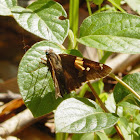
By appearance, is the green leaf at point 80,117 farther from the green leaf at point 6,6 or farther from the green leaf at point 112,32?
the green leaf at point 6,6

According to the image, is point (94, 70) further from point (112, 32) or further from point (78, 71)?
point (112, 32)

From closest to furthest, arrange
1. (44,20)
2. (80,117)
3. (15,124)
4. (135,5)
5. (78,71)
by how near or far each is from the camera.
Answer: (80,117)
(44,20)
(78,71)
(135,5)
(15,124)

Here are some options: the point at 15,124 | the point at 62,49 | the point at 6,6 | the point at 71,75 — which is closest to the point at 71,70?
the point at 71,75

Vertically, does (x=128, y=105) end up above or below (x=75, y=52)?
below

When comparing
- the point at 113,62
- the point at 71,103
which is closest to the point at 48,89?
the point at 71,103

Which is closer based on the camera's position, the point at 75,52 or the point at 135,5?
the point at 75,52

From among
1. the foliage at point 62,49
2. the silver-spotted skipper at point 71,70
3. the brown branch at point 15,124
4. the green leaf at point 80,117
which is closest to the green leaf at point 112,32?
the foliage at point 62,49

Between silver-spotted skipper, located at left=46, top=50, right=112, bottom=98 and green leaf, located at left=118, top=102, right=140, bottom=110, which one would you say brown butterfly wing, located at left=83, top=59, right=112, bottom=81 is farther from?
green leaf, located at left=118, top=102, right=140, bottom=110
